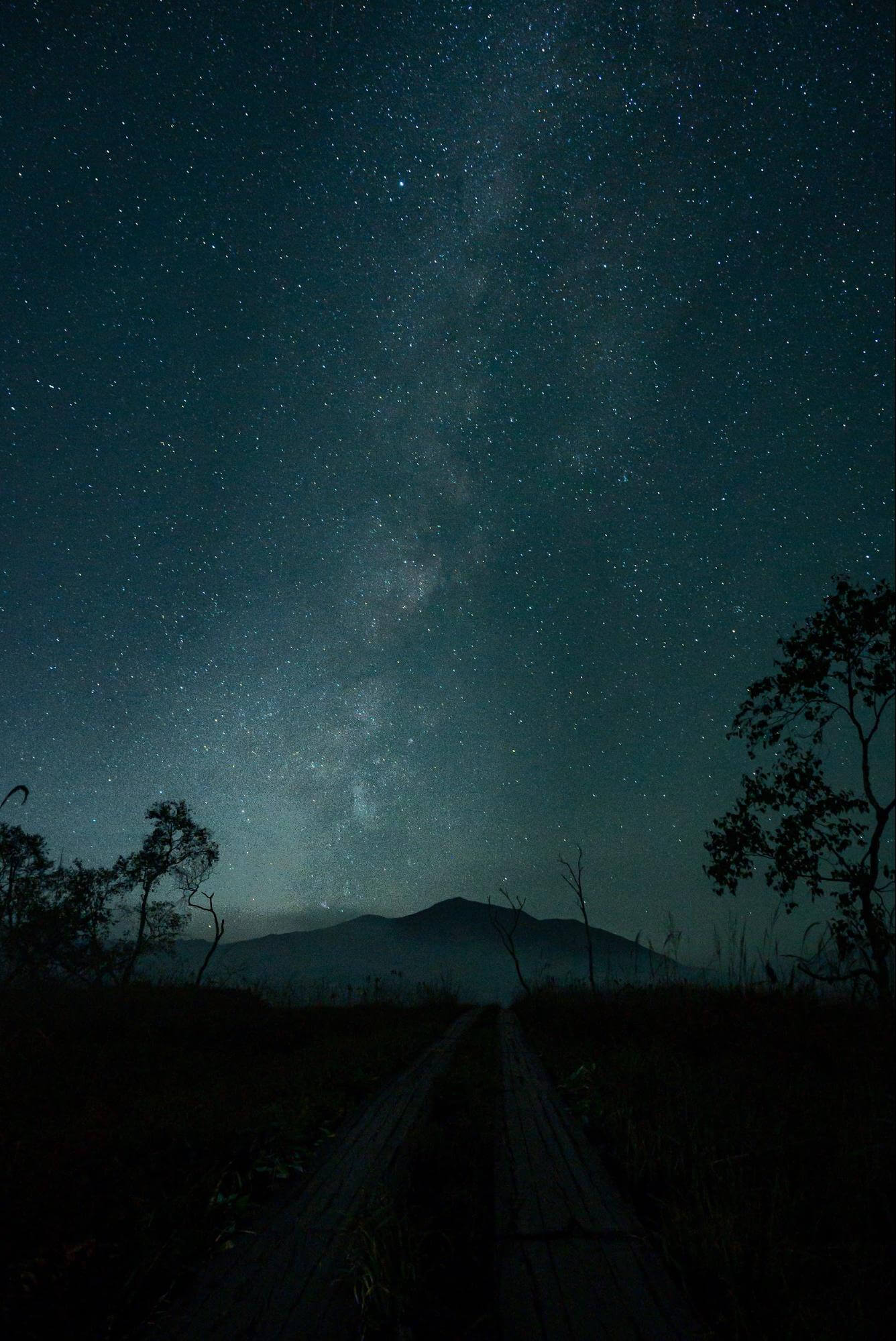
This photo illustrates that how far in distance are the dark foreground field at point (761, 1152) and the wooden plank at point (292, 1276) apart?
67.7 inches

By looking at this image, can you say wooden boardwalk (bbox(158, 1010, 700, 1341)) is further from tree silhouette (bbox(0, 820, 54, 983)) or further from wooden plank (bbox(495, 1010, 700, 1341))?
tree silhouette (bbox(0, 820, 54, 983))

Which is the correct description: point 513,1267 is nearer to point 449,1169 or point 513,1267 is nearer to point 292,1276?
point 292,1276

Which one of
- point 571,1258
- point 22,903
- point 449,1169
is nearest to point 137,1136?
point 449,1169

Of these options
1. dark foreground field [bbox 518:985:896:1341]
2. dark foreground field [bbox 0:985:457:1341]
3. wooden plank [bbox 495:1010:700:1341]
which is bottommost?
dark foreground field [bbox 0:985:457:1341]

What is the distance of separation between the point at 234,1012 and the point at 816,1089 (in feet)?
42.9

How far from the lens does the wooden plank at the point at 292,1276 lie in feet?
8.54

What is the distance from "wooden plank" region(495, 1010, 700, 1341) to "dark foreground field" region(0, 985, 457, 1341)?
1.67 metres

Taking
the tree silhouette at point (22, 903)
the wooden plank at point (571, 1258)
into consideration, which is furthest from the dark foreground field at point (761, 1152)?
the tree silhouette at point (22, 903)

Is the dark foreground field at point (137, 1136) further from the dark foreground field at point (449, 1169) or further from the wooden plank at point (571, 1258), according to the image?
the wooden plank at point (571, 1258)

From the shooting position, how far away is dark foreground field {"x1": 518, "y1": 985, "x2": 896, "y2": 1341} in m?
2.95

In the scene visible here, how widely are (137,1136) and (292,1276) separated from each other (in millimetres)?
3223

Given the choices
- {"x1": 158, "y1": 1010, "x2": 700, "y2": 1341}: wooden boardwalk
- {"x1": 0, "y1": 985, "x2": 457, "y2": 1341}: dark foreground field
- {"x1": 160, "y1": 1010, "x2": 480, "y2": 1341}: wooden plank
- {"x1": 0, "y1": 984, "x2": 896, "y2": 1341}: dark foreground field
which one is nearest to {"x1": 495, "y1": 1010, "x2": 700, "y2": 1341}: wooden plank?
{"x1": 158, "y1": 1010, "x2": 700, "y2": 1341}: wooden boardwalk

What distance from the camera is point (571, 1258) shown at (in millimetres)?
3020

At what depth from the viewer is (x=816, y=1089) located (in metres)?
7.23
